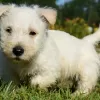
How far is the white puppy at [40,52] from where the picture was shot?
719 centimetres

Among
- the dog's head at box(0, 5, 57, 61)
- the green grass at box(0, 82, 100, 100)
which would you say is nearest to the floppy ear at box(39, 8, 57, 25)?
the dog's head at box(0, 5, 57, 61)

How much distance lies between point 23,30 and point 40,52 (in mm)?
712

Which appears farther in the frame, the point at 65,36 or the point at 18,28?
the point at 65,36

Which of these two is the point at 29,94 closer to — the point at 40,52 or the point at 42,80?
the point at 42,80

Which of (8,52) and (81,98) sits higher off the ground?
(8,52)

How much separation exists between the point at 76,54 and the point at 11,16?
188 centimetres

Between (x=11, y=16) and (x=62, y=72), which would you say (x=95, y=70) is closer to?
(x=62, y=72)

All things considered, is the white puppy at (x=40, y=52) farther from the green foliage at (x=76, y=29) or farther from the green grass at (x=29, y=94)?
the green foliage at (x=76, y=29)

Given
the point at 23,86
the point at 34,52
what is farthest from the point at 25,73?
the point at 34,52

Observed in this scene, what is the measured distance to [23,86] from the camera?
7.82 metres

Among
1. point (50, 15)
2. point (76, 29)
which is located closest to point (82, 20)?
point (76, 29)

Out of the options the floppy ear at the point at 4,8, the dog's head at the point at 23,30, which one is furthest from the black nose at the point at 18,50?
the floppy ear at the point at 4,8

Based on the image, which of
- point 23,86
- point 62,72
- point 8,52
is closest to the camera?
point 8,52

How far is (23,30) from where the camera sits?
23.7 feet
